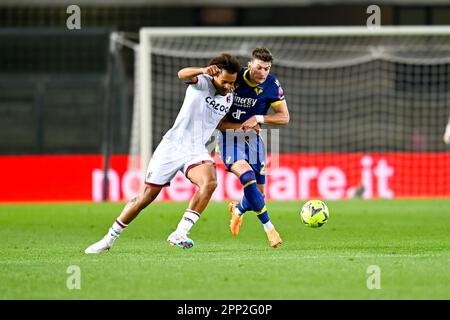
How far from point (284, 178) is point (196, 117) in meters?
12.2

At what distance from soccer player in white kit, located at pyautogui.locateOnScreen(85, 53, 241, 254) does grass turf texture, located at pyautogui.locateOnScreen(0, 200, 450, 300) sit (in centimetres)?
37

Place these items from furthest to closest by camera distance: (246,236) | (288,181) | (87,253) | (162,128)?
(162,128), (288,181), (246,236), (87,253)

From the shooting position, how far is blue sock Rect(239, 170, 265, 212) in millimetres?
12062

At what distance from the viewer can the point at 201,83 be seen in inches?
441

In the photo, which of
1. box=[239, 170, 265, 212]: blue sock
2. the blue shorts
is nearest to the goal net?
the blue shorts

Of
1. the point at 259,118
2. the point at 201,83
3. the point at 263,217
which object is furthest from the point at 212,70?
the point at 263,217

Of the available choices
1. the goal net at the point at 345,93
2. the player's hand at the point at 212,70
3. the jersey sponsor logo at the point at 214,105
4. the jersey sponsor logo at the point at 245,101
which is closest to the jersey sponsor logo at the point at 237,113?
the jersey sponsor logo at the point at 245,101

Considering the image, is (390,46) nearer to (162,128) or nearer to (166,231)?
(162,128)

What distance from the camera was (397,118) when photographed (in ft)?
87.5

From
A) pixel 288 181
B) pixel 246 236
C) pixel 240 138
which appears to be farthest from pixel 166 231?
pixel 288 181

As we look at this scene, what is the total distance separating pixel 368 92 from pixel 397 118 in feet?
3.06

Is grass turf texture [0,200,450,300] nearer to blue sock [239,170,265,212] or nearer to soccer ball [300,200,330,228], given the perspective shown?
soccer ball [300,200,330,228]

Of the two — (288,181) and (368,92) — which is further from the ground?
(368,92)

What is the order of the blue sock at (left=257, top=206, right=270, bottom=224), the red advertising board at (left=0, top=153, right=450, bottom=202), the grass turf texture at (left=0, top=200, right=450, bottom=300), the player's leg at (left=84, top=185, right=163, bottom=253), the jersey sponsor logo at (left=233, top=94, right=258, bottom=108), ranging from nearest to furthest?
the grass turf texture at (left=0, top=200, right=450, bottom=300), the player's leg at (left=84, top=185, right=163, bottom=253), the blue sock at (left=257, top=206, right=270, bottom=224), the jersey sponsor logo at (left=233, top=94, right=258, bottom=108), the red advertising board at (left=0, top=153, right=450, bottom=202)
